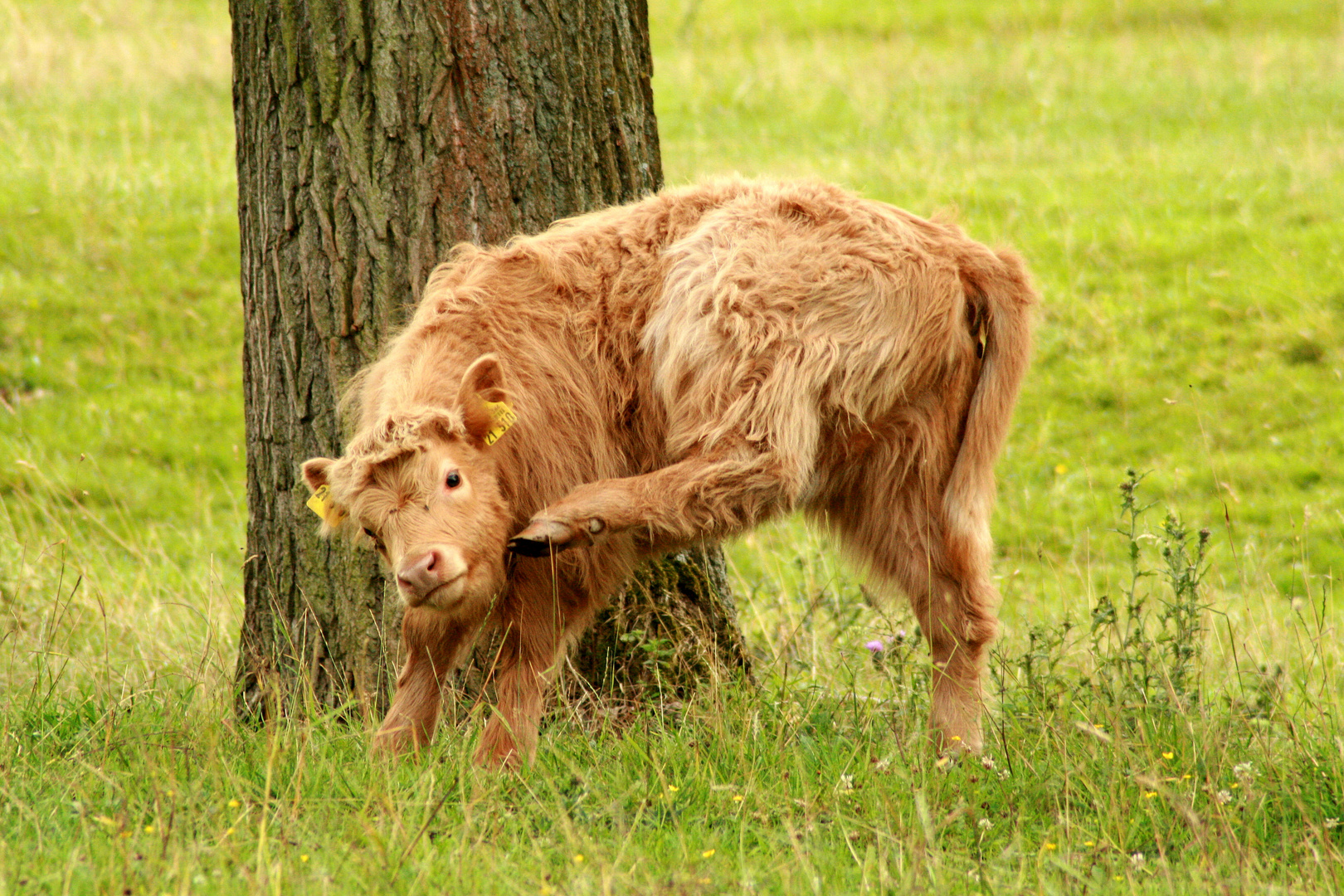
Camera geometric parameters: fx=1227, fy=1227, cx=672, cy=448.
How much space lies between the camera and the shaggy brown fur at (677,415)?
12.4ft

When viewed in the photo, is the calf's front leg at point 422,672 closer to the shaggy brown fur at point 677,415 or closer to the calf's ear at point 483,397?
the shaggy brown fur at point 677,415

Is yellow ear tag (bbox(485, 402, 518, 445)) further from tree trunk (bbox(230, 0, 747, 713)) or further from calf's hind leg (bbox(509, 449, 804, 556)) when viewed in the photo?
tree trunk (bbox(230, 0, 747, 713))

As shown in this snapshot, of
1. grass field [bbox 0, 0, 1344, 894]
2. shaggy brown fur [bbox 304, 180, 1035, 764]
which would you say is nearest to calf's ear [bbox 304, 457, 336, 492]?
shaggy brown fur [bbox 304, 180, 1035, 764]

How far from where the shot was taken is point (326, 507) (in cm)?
392

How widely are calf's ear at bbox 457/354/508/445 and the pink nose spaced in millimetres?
440

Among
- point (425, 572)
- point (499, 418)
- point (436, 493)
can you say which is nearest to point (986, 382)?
point (499, 418)

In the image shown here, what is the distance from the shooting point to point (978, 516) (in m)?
4.43

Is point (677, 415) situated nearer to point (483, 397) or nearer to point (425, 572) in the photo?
point (483, 397)

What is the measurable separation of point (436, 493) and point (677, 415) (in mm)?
852

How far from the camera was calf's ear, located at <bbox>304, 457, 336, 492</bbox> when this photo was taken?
3.91 m

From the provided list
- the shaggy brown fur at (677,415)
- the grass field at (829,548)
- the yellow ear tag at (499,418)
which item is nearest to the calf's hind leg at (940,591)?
the shaggy brown fur at (677,415)

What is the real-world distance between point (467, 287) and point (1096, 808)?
8.25ft

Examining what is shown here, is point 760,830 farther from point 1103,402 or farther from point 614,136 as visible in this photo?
point 1103,402

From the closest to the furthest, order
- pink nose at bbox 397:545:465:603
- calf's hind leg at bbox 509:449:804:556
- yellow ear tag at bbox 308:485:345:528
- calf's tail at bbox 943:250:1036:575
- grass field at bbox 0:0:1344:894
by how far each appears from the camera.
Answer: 1. grass field at bbox 0:0:1344:894
2. pink nose at bbox 397:545:465:603
3. calf's hind leg at bbox 509:449:804:556
4. yellow ear tag at bbox 308:485:345:528
5. calf's tail at bbox 943:250:1036:575
